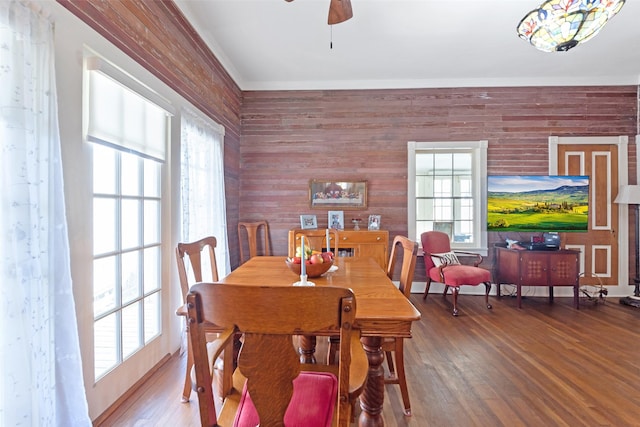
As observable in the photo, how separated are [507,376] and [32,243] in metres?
2.94

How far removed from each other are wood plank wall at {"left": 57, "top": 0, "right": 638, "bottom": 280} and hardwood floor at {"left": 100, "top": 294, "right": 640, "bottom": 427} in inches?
56.9

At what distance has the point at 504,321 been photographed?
3.29m

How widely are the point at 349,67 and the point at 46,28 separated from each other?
322cm

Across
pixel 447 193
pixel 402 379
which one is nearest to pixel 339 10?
pixel 402 379

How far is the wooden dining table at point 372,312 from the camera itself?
3.92ft

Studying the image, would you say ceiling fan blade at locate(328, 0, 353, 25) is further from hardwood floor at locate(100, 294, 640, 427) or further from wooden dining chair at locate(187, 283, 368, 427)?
hardwood floor at locate(100, 294, 640, 427)

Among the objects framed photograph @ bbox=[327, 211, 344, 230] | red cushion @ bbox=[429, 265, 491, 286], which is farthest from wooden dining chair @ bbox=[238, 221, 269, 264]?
red cushion @ bbox=[429, 265, 491, 286]

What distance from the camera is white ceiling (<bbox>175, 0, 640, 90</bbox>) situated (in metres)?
2.74

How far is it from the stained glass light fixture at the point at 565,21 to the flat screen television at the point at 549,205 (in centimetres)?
211

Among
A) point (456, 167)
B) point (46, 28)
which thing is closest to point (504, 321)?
point (456, 167)

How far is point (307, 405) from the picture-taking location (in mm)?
1053

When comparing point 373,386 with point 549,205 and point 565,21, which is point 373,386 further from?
point 549,205

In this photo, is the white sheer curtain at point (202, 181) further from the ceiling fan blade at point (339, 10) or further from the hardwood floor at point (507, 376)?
the ceiling fan blade at point (339, 10)

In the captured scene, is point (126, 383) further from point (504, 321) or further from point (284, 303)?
point (504, 321)
